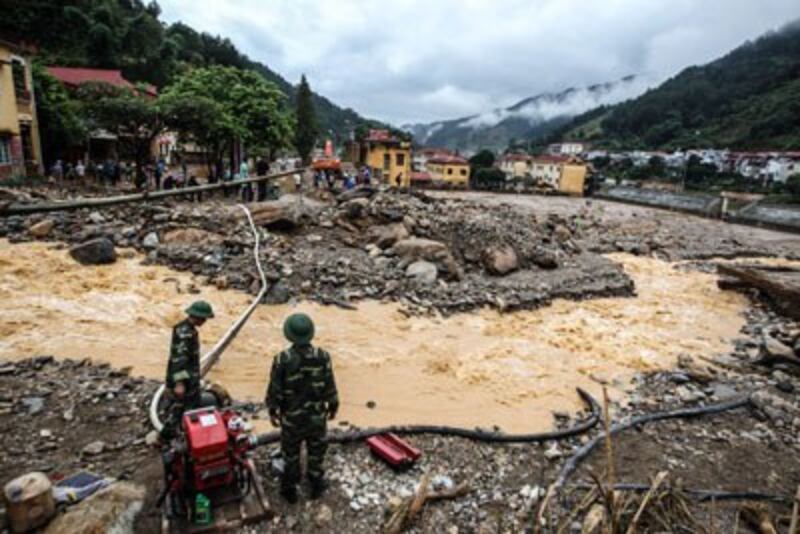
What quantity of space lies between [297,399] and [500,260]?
1028 cm

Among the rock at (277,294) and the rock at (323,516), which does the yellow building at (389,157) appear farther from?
the rock at (323,516)

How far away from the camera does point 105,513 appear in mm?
3236

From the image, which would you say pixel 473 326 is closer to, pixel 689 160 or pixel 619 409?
pixel 619 409

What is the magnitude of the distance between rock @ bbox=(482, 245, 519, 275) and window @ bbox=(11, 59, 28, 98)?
19927 millimetres

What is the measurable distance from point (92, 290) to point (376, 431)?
7387 mm

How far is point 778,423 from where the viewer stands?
5.75 meters

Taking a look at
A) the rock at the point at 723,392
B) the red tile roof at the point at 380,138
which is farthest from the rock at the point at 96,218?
the red tile roof at the point at 380,138

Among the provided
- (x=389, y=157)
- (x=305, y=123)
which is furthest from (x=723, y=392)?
(x=305, y=123)

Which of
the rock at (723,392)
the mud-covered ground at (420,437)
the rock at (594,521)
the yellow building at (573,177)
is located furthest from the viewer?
the yellow building at (573,177)

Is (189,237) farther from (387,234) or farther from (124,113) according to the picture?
(124,113)

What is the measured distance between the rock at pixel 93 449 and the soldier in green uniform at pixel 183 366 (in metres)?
0.65

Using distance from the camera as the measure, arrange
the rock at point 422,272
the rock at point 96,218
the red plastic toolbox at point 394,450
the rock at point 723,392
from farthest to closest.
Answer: the rock at point 96,218 < the rock at point 422,272 < the rock at point 723,392 < the red plastic toolbox at point 394,450

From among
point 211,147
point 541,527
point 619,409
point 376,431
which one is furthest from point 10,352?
point 211,147

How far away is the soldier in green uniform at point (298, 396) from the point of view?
3656 mm
